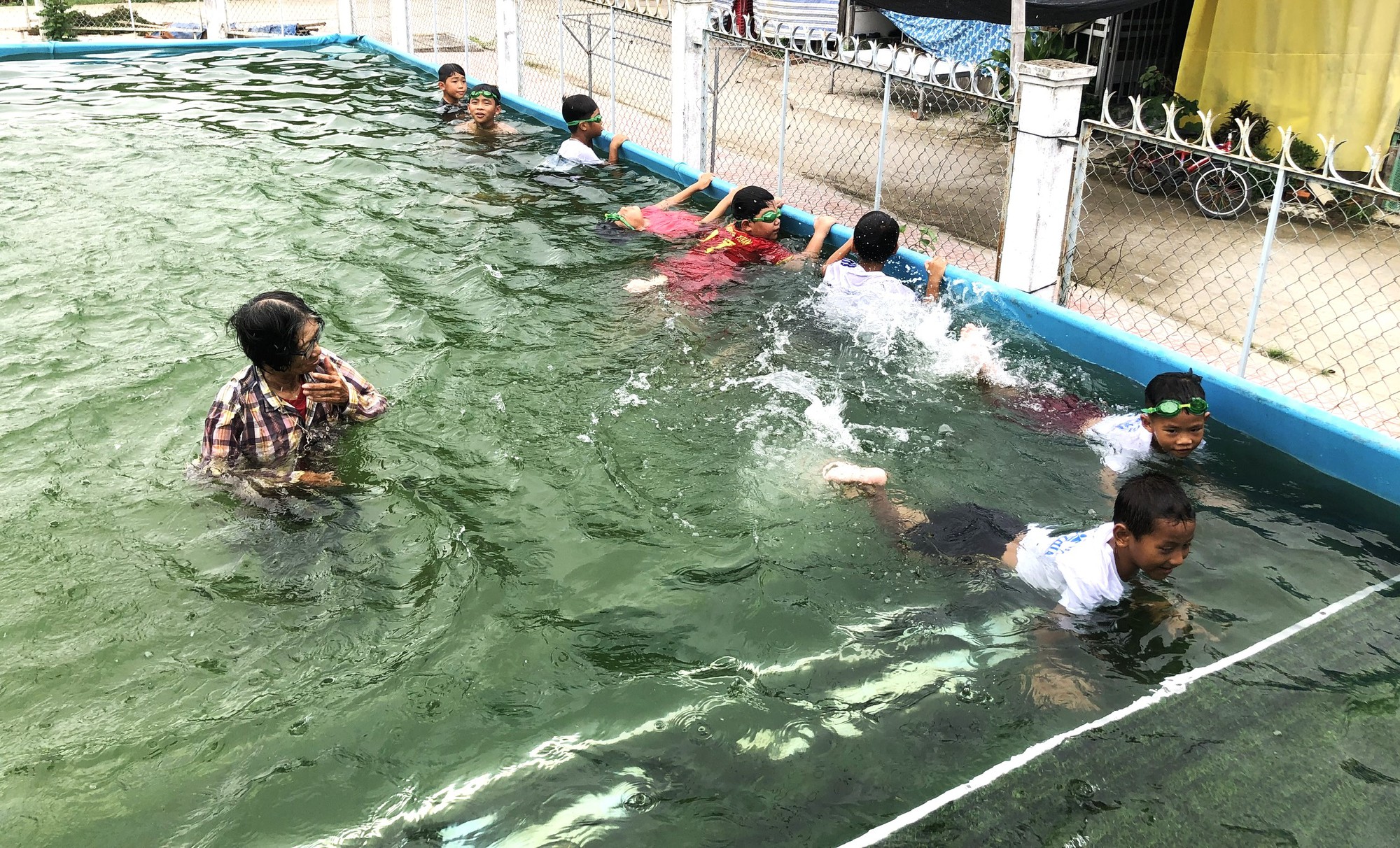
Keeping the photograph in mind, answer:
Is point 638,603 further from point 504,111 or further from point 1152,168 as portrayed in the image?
point 504,111

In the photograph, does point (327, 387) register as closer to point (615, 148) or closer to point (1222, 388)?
point (1222, 388)

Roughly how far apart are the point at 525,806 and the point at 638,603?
119cm

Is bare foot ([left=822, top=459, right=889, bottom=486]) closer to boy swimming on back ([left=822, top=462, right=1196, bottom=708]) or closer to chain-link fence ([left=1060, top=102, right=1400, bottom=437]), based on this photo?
boy swimming on back ([left=822, top=462, right=1196, bottom=708])

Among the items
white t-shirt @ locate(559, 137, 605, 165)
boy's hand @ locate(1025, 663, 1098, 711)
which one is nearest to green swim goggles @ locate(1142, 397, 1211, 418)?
boy's hand @ locate(1025, 663, 1098, 711)

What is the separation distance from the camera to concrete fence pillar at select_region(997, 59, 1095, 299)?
6777mm

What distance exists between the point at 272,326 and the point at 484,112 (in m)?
7.83

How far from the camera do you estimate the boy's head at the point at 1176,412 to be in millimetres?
5047

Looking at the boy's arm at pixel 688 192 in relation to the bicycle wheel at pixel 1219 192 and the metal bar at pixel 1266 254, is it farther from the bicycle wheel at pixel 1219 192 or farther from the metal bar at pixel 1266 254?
the metal bar at pixel 1266 254

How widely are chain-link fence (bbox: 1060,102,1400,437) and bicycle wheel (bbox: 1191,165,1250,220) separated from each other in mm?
20

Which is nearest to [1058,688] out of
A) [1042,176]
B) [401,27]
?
[1042,176]

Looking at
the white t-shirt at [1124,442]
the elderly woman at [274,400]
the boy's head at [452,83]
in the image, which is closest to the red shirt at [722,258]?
the white t-shirt at [1124,442]

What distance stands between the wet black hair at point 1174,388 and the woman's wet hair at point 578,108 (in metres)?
7.00

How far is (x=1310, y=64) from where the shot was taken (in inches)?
380

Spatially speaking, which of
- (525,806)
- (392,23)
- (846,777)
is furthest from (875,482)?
(392,23)
